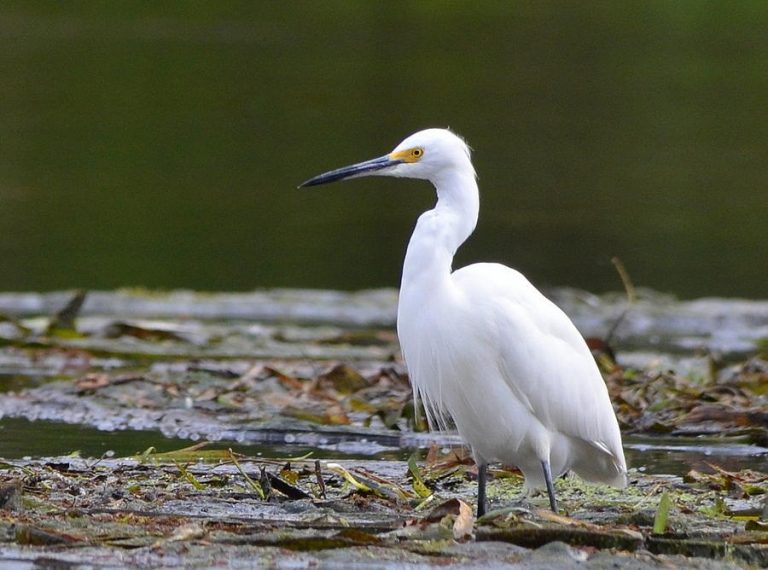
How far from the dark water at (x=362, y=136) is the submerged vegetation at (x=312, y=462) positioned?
3618mm

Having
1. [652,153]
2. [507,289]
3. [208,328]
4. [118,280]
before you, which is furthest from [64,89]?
[507,289]

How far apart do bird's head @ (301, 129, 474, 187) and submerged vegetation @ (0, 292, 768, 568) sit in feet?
3.81

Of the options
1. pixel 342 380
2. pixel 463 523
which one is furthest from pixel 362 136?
pixel 463 523

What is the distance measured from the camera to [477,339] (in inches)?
224

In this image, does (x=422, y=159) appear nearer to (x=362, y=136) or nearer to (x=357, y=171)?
(x=357, y=171)

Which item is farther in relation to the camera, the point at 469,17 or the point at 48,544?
the point at 469,17

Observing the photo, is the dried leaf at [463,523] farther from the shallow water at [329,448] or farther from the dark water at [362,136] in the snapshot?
the dark water at [362,136]

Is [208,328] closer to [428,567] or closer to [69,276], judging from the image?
[69,276]

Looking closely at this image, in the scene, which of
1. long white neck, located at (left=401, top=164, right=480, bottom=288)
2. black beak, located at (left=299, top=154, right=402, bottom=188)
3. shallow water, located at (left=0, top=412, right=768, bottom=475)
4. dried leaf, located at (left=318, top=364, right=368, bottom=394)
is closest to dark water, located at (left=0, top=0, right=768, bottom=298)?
dried leaf, located at (left=318, top=364, right=368, bottom=394)

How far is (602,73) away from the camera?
1199 inches

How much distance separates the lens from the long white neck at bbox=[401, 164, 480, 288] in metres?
5.57

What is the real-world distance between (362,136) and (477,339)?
16.8 metres

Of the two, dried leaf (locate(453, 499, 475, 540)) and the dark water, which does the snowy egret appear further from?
the dark water

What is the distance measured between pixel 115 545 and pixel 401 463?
252cm
